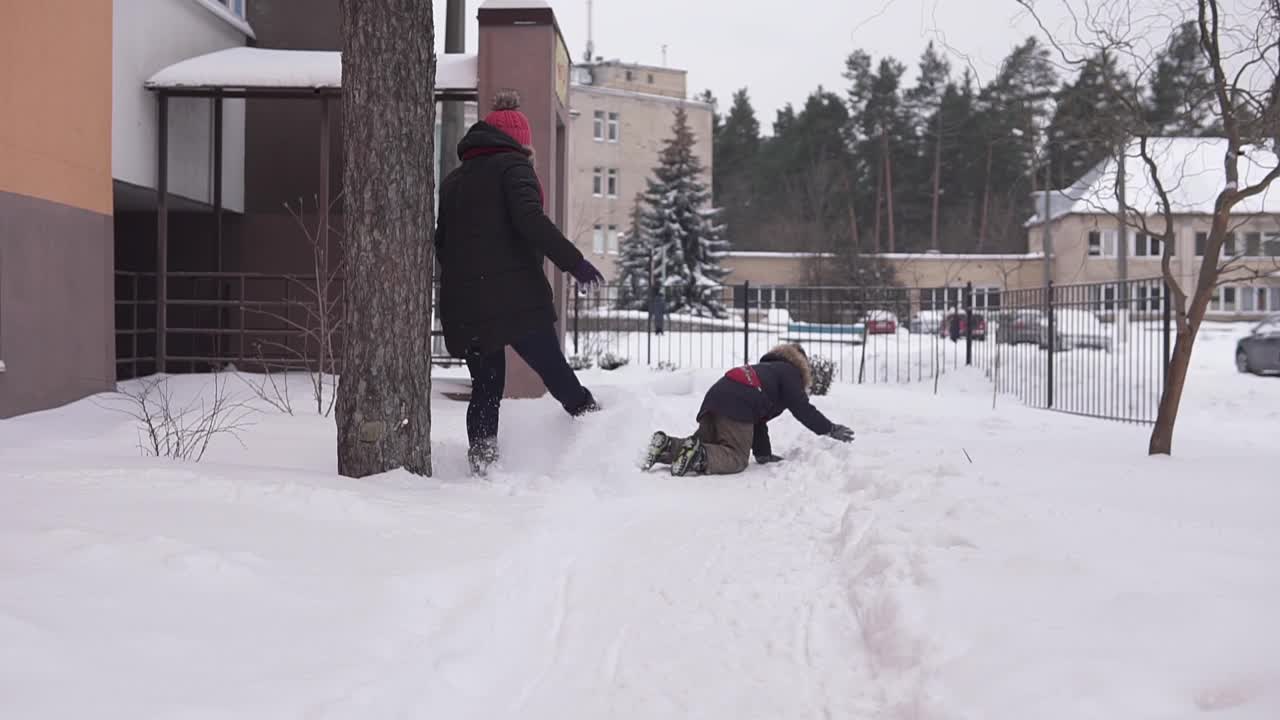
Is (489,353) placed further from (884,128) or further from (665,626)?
(884,128)

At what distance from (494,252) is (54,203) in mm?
5188

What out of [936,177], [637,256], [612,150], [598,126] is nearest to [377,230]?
[637,256]

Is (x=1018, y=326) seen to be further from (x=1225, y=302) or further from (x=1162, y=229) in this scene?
(x=1225, y=302)

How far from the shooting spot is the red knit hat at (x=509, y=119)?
6016mm

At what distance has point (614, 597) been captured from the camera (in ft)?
12.7

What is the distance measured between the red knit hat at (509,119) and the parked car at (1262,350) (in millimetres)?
21072

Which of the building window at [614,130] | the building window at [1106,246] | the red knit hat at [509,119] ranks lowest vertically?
the red knit hat at [509,119]

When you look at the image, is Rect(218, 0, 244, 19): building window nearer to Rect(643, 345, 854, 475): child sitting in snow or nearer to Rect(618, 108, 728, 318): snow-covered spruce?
Rect(643, 345, 854, 475): child sitting in snow

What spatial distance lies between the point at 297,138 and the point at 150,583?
11652 mm

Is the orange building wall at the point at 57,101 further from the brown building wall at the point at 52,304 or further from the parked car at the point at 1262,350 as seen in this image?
the parked car at the point at 1262,350

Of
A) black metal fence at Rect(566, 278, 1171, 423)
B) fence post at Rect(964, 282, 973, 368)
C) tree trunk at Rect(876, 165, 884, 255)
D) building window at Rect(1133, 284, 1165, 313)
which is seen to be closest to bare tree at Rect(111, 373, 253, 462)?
black metal fence at Rect(566, 278, 1171, 423)

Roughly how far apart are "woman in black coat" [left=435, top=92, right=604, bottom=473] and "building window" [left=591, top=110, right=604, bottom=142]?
177 feet

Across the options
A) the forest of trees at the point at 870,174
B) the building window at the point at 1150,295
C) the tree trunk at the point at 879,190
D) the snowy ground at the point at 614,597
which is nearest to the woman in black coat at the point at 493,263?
the snowy ground at the point at 614,597

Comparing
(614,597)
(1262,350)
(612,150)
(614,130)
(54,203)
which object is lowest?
(614,597)
